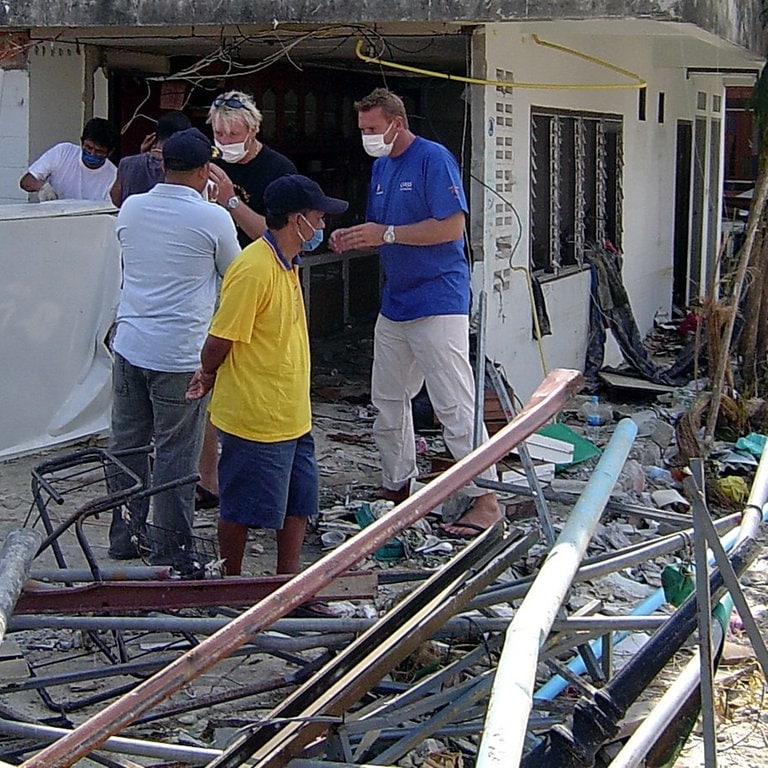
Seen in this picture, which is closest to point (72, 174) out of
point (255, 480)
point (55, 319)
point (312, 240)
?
point (55, 319)

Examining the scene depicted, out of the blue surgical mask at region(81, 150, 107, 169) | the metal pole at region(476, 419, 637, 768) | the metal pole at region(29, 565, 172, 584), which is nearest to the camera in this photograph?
the metal pole at region(476, 419, 637, 768)

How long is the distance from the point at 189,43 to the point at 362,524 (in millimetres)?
4275

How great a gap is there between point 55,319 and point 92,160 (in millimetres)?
1110

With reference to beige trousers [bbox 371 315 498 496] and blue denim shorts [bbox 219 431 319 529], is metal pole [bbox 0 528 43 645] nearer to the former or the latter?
blue denim shorts [bbox 219 431 319 529]

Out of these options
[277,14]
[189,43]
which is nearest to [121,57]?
[189,43]

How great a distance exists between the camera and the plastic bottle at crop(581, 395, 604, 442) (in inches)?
351

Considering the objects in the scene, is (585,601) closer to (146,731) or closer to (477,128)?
(146,731)

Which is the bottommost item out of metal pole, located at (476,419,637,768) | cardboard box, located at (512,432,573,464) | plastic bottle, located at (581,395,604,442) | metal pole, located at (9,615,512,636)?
plastic bottle, located at (581,395,604,442)

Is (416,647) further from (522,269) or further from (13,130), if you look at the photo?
(13,130)

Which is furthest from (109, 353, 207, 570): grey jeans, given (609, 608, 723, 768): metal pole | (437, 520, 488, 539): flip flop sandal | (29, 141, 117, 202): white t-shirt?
(29, 141, 117, 202): white t-shirt

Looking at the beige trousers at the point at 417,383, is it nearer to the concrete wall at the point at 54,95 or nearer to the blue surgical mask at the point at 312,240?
the blue surgical mask at the point at 312,240

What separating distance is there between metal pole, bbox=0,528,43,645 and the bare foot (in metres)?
3.37

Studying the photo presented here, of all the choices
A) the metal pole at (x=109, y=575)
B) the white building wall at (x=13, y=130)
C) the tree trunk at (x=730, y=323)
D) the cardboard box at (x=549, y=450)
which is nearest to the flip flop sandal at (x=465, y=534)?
the cardboard box at (x=549, y=450)

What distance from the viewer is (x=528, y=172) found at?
30.4 ft
